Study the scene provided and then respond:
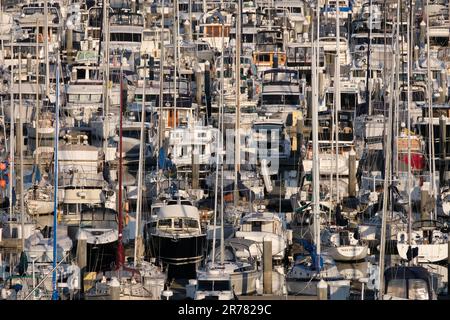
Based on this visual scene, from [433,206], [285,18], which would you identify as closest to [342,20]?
[285,18]

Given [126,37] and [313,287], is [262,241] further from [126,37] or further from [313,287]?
[126,37]

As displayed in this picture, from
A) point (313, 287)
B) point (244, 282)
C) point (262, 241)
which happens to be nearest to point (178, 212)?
point (262, 241)

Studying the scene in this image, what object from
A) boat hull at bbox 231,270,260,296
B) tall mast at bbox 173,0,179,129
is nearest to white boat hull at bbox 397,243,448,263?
boat hull at bbox 231,270,260,296

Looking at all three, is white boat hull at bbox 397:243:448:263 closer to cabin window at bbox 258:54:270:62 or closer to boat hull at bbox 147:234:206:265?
boat hull at bbox 147:234:206:265

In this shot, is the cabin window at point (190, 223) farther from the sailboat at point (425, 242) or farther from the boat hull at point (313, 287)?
the boat hull at point (313, 287)
